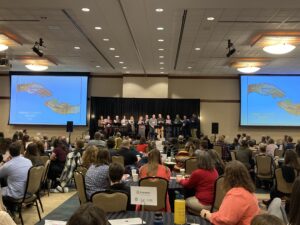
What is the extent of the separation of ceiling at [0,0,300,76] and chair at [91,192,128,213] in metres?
5.20

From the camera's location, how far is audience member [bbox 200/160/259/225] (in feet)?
10.7

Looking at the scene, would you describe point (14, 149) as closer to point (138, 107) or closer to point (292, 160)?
point (292, 160)

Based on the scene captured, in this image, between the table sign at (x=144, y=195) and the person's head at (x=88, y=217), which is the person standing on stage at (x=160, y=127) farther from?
the person's head at (x=88, y=217)

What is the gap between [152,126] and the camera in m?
18.4

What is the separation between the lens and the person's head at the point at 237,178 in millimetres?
3438

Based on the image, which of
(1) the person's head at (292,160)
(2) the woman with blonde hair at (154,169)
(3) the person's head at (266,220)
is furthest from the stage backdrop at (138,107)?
(3) the person's head at (266,220)

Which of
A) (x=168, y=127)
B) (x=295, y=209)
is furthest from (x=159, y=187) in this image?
(x=168, y=127)

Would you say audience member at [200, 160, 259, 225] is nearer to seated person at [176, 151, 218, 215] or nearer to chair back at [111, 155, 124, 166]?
seated person at [176, 151, 218, 215]

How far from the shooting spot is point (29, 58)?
14.4 metres

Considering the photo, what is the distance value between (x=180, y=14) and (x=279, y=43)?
12.2 ft

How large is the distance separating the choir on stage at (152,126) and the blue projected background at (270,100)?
9.32ft

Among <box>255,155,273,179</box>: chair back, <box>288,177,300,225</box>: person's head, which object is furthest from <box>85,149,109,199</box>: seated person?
<box>255,155,273,179</box>: chair back

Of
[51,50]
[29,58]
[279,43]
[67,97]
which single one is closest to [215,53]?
[279,43]

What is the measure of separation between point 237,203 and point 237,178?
0.87 feet
